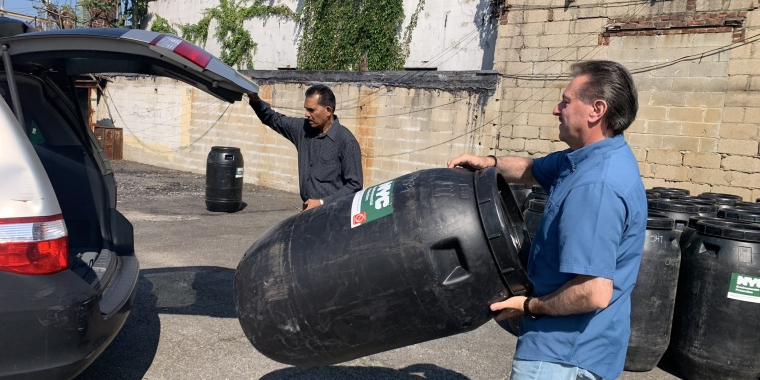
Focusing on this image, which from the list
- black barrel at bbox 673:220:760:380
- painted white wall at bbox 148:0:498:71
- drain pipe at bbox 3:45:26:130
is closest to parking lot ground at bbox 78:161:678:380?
black barrel at bbox 673:220:760:380

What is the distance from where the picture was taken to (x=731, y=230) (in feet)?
14.8

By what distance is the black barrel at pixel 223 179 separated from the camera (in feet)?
35.3

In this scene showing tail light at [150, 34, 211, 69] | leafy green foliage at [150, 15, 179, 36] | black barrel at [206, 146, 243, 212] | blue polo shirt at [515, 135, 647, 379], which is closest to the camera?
blue polo shirt at [515, 135, 647, 379]

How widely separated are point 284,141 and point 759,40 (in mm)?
9590

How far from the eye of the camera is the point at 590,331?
2.32m

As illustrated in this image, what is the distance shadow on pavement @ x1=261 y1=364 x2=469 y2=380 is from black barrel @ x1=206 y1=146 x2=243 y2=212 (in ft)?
23.1

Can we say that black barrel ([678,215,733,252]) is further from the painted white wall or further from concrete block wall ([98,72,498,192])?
the painted white wall

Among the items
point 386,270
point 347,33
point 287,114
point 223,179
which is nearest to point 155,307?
point 386,270

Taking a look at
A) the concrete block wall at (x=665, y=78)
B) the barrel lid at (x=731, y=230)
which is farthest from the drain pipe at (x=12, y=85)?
the concrete block wall at (x=665, y=78)

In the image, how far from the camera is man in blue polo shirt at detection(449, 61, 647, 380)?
7.16 ft

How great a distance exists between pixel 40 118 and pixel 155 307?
1.90 m

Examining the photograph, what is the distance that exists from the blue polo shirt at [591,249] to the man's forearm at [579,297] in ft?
0.13

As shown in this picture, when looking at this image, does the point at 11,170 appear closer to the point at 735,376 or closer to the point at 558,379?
the point at 558,379

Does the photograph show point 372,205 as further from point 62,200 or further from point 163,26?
point 163,26
